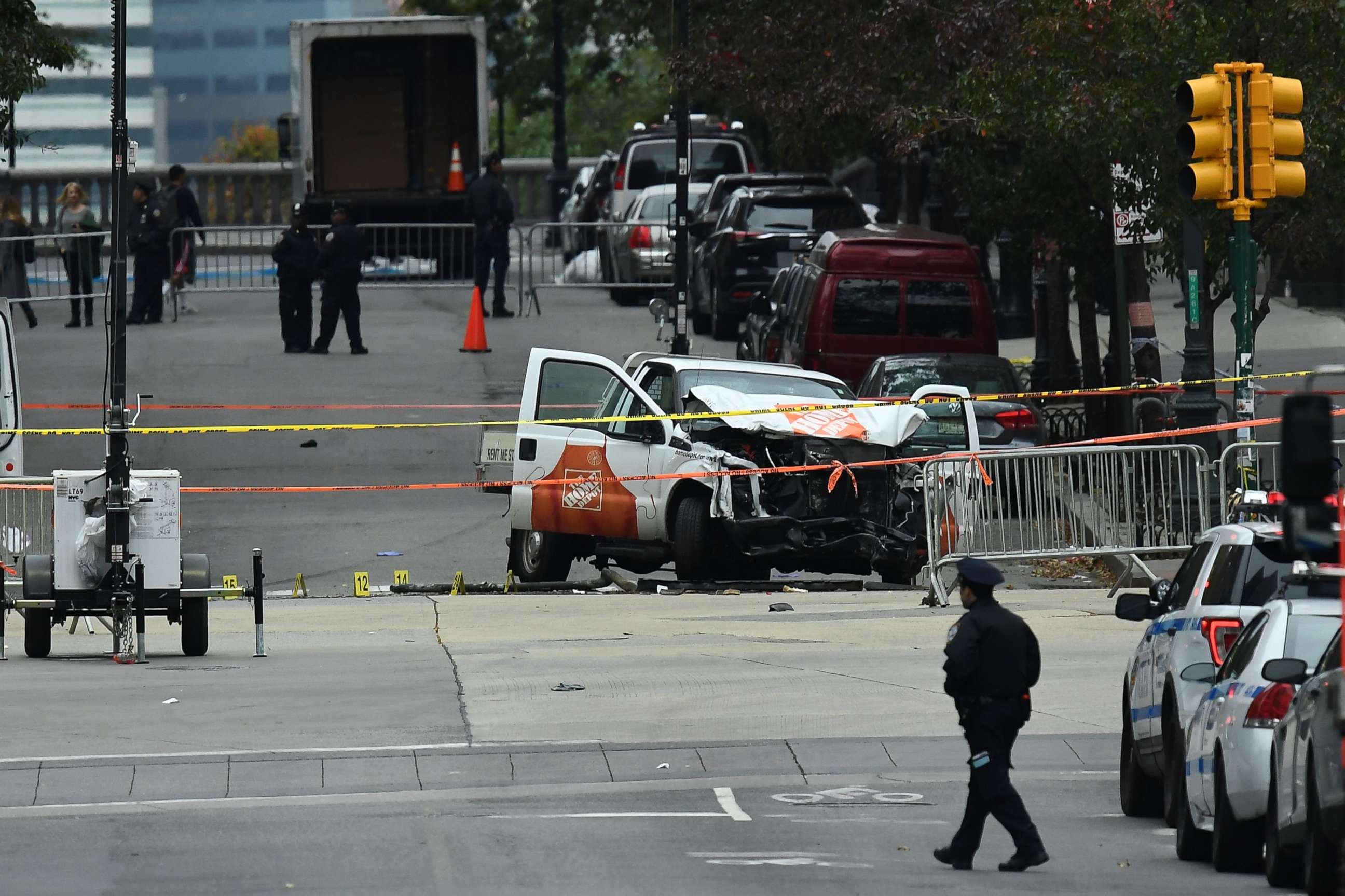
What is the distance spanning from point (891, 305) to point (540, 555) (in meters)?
6.54

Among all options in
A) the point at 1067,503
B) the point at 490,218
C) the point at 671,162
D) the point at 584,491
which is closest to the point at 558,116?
the point at 671,162

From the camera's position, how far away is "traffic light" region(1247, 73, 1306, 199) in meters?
14.7

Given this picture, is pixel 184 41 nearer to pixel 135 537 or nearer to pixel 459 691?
pixel 135 537

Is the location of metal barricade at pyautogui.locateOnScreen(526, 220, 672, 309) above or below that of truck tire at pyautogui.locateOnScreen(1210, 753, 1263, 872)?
above

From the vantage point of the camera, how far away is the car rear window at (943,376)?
21484mm

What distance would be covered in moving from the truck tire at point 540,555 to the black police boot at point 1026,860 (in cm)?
959

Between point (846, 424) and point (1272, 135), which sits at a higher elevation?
point (1272, 135)

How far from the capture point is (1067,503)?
1759 centimetres

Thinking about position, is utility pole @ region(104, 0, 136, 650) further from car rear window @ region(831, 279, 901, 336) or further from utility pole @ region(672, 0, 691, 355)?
utility pole @ region(672, 0, 691, 355)

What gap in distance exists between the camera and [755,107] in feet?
96.2

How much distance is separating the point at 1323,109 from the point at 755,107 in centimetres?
1104

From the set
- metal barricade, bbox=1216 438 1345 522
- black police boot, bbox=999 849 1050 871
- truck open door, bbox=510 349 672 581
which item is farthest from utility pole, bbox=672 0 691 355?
black police boot, bbox=999 849 1050 871

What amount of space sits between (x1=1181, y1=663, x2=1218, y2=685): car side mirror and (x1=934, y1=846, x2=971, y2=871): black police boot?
127cm

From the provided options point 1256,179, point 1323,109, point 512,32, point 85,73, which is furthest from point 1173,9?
point 85,73
